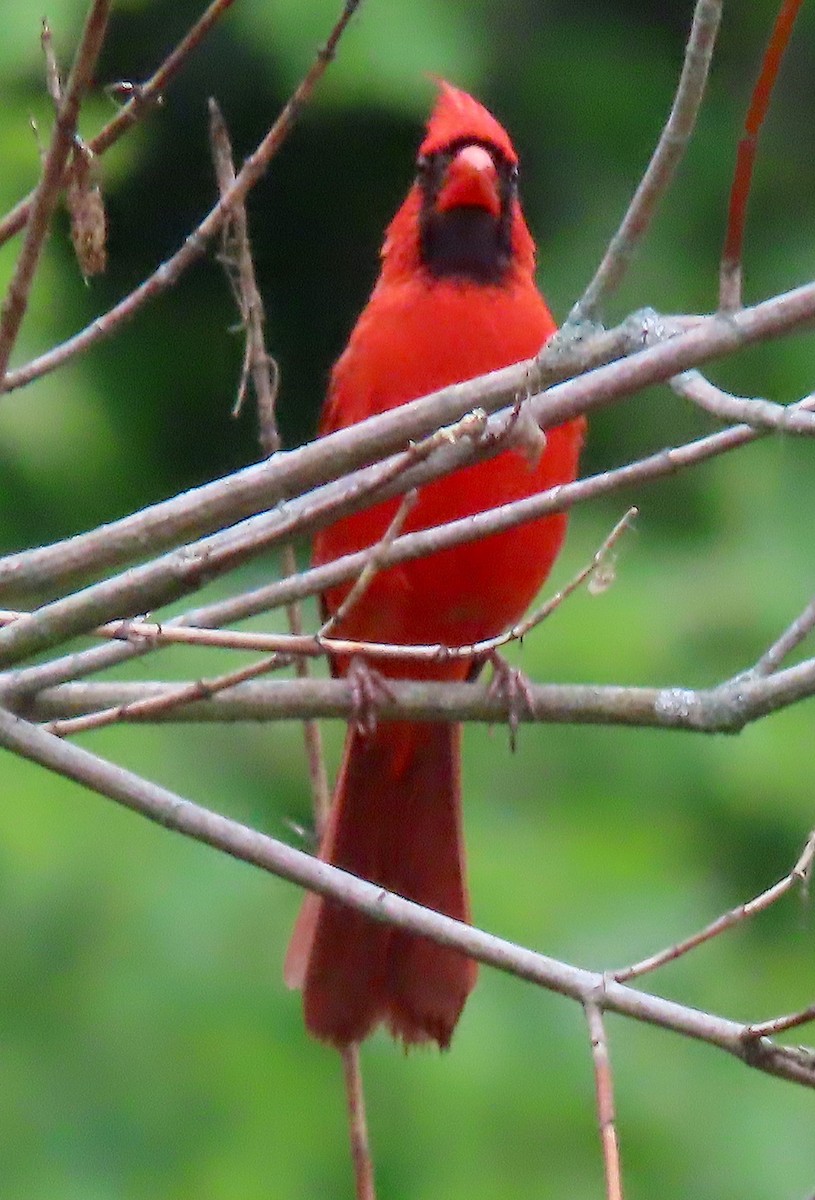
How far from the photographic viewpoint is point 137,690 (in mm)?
1948

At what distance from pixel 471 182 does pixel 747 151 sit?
1677 millimetres

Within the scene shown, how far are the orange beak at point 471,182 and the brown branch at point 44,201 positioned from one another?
1.54m

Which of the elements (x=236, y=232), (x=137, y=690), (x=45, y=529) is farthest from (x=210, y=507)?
(x=45, y=529)

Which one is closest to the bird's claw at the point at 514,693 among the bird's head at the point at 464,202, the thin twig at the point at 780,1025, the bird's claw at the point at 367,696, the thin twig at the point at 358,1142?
the bird's claw at the point at 367,696

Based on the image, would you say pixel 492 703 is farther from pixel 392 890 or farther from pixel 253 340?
pixel 392 890

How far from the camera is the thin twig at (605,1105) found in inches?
59.2

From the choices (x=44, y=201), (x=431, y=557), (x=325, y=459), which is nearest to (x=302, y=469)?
(x=325, y=459)

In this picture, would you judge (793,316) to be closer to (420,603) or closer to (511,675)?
(511,675)

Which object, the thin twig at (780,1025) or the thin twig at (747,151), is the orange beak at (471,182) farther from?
the thin twig at (780,1025)

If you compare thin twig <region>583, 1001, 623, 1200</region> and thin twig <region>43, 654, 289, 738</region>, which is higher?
thin twig <region>43, 654, 289, 738</region>

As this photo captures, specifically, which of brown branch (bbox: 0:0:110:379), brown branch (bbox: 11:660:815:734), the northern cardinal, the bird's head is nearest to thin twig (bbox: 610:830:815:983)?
brown branch (bbox: 11:660:815:734)

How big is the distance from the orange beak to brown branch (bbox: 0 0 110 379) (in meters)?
1.54

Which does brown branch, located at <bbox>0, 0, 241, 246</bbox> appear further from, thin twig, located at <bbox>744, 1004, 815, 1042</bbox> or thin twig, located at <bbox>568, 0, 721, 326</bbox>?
thin twig, located at <bbox>744, 1004, 815, 1042</bbox>

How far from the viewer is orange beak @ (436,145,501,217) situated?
10.1ft
